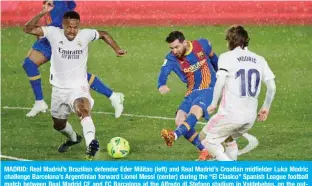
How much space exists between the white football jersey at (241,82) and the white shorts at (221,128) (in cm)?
7

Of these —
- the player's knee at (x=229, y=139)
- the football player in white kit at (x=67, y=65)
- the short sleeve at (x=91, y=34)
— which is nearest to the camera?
the player's knee at (x=229, y=139)

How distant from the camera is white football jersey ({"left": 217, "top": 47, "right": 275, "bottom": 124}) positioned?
1302cm

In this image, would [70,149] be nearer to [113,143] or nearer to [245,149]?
[113,143]

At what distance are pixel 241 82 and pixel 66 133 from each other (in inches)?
140

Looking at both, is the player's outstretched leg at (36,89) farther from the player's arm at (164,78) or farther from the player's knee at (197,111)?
the player's knee at (197,111)


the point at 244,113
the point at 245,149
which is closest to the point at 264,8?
the point at 245,149

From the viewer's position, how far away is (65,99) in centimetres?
1514

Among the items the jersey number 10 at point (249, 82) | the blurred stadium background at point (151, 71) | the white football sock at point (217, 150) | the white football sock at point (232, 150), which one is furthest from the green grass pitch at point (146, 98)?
the jersey number 10 at point (249, 82)

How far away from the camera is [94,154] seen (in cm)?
1434

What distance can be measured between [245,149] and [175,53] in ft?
5.89

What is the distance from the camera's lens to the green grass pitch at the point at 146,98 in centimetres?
1559

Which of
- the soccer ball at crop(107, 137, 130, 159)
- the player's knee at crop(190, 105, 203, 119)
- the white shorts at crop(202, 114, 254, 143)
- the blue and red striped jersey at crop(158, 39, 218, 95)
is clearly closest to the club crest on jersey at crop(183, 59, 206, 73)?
the blue and red striped jersey at crop(158, 39, 218, 95)

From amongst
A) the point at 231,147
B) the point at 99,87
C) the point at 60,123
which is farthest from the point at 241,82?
the point at 99,87

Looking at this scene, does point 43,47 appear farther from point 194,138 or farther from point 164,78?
point 194,138
